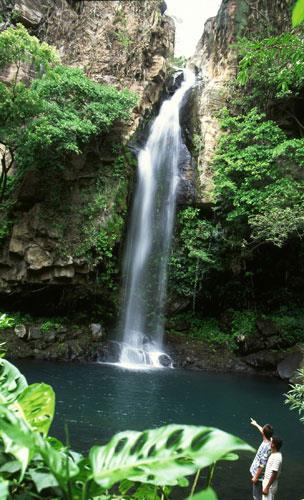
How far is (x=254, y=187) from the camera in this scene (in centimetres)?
1593

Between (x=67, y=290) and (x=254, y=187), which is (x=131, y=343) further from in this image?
(x=254, y=187)

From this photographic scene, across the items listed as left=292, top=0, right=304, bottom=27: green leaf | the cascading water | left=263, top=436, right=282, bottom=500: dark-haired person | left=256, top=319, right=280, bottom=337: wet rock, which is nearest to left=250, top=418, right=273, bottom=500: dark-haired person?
left=263, top=436, right=282, bottom=500: dark-haired person

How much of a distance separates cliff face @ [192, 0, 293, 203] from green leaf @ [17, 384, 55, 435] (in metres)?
17.1

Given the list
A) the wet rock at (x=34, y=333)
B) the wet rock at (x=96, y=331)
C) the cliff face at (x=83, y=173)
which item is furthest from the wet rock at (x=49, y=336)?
the cliff face at (x=83, y=173)

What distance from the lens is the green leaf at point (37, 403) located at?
1.32 m

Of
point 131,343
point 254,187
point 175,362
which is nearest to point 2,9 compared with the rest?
point 254,187

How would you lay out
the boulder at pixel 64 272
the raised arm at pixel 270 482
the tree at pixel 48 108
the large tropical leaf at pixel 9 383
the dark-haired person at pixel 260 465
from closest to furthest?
1. the large tropical leaf at pixel 9 383
2. the raised arm at pixel 270 482
3. the dark-haired person at pixel 260 465
4. the tree at pixel 48 108
5. the boulder at pixel 64 272

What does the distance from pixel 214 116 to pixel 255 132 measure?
299 cm

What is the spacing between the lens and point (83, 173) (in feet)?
54.5

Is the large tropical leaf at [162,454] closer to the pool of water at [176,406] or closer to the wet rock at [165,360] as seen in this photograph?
the pool of water at [176,406]

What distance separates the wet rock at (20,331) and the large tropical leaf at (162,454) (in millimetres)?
14373

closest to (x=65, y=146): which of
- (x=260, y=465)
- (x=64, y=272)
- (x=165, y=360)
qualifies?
(x=64, y=272)

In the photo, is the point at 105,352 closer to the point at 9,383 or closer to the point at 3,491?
the point at 9,383

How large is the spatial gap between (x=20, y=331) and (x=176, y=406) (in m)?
7.02
